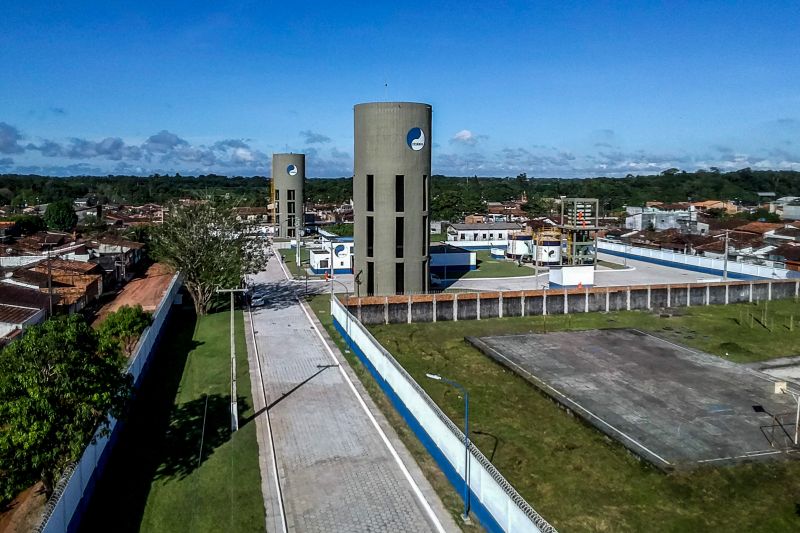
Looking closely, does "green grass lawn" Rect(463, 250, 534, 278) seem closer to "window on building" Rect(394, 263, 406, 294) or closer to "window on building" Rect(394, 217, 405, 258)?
"window on building" Rect(394, 263, 406, 294)

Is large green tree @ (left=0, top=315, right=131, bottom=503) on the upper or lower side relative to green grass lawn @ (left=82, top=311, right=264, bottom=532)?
upper

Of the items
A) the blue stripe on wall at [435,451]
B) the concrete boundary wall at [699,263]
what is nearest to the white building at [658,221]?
the concrete boundary wall at [699,263]

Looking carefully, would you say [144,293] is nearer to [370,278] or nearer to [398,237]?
[370,278]

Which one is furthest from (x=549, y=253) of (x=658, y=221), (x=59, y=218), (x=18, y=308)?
(x=59, y=218)

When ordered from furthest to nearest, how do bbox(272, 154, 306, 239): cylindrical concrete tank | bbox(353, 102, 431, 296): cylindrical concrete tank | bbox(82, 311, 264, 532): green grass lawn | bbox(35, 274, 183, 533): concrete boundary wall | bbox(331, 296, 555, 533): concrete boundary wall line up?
bbox(272, 154, 306, 239): cylindrical concrete tank → bbox(353, 102, 431, 296): cylindrical concrete tank → bbox(82, 311, 264, 532): green grass lawn → bbox(331, 296, 555, 533): concrete boundary wall → bbox(35, 274, 183, 533): concrete boundary wall

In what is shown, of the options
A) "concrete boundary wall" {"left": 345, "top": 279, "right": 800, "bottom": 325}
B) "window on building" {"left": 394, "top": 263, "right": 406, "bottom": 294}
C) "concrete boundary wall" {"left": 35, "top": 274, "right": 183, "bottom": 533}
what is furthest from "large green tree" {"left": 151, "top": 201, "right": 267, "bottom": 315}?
"concrete boundary wall" {"left": 35, "top": 274, "right": 183, "bottom": 533}

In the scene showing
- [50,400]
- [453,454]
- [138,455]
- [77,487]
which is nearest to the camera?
[50,400]
